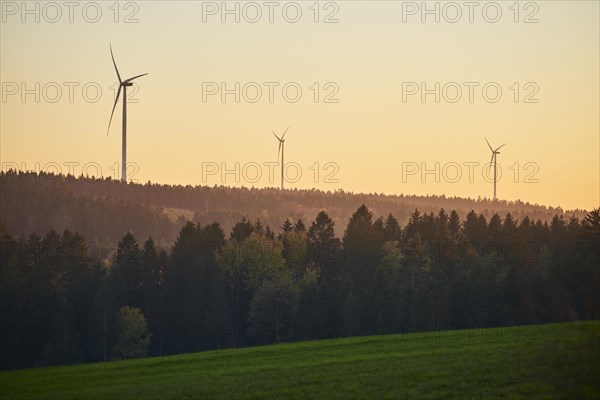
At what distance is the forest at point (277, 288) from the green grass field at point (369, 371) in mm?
25706

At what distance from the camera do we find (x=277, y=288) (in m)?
127

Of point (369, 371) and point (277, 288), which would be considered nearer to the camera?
point (369, 371)

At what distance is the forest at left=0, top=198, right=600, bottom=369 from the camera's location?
98312 millimetres

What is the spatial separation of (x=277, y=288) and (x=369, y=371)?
75.6 m

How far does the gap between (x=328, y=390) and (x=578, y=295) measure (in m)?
48.3

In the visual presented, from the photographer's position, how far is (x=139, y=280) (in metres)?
131

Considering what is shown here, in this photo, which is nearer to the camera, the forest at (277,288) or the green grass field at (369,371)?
the green grass field at (369,371)

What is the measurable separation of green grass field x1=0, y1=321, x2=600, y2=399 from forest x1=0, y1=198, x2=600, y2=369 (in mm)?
25706

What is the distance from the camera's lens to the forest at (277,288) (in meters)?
98.3

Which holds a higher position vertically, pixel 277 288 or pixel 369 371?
pixel 277 288

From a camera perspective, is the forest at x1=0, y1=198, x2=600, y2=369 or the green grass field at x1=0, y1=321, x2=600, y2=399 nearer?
the green grass field at x1=0, y1=321, x2=600, y2=399

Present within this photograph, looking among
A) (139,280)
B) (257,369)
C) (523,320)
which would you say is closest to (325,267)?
(139,280)

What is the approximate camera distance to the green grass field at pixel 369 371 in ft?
133

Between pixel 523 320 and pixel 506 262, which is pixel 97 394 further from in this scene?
pixel 506 262
